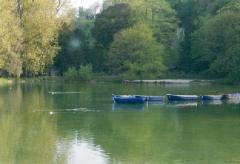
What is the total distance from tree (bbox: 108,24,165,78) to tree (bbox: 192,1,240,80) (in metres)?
5.21

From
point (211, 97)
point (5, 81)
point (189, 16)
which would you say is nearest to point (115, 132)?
point (211, 97)

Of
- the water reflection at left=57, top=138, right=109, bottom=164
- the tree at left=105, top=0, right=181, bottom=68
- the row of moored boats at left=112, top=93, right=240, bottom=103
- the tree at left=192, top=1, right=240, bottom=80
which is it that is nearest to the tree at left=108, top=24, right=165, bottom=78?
the tree at left=105, top=0, right=181, bottom=68

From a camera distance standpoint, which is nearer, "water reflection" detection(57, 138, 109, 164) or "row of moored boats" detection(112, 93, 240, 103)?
"water reflection" detection(57, 138, 109, 164)

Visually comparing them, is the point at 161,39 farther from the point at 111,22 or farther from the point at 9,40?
the point at 9,40

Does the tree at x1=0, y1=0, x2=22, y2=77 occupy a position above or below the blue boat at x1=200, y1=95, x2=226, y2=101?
above

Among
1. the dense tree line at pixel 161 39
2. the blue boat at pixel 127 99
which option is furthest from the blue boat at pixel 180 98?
the dense tree line at pixel 161 39

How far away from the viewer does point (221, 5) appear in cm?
7131

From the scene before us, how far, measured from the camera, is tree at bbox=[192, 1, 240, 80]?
204ft

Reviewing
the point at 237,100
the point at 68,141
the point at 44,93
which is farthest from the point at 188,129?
the point at 44,93

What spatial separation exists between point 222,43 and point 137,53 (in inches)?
393

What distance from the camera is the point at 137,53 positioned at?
222 ft

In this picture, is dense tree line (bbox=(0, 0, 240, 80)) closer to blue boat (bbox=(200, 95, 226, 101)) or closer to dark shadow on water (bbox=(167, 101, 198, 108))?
blue boat (bbox=(200, 95, 226, 101))

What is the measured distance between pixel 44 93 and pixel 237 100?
15540 millimetres

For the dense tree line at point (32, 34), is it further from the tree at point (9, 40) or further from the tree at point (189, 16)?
the tree at point (189, 16)
